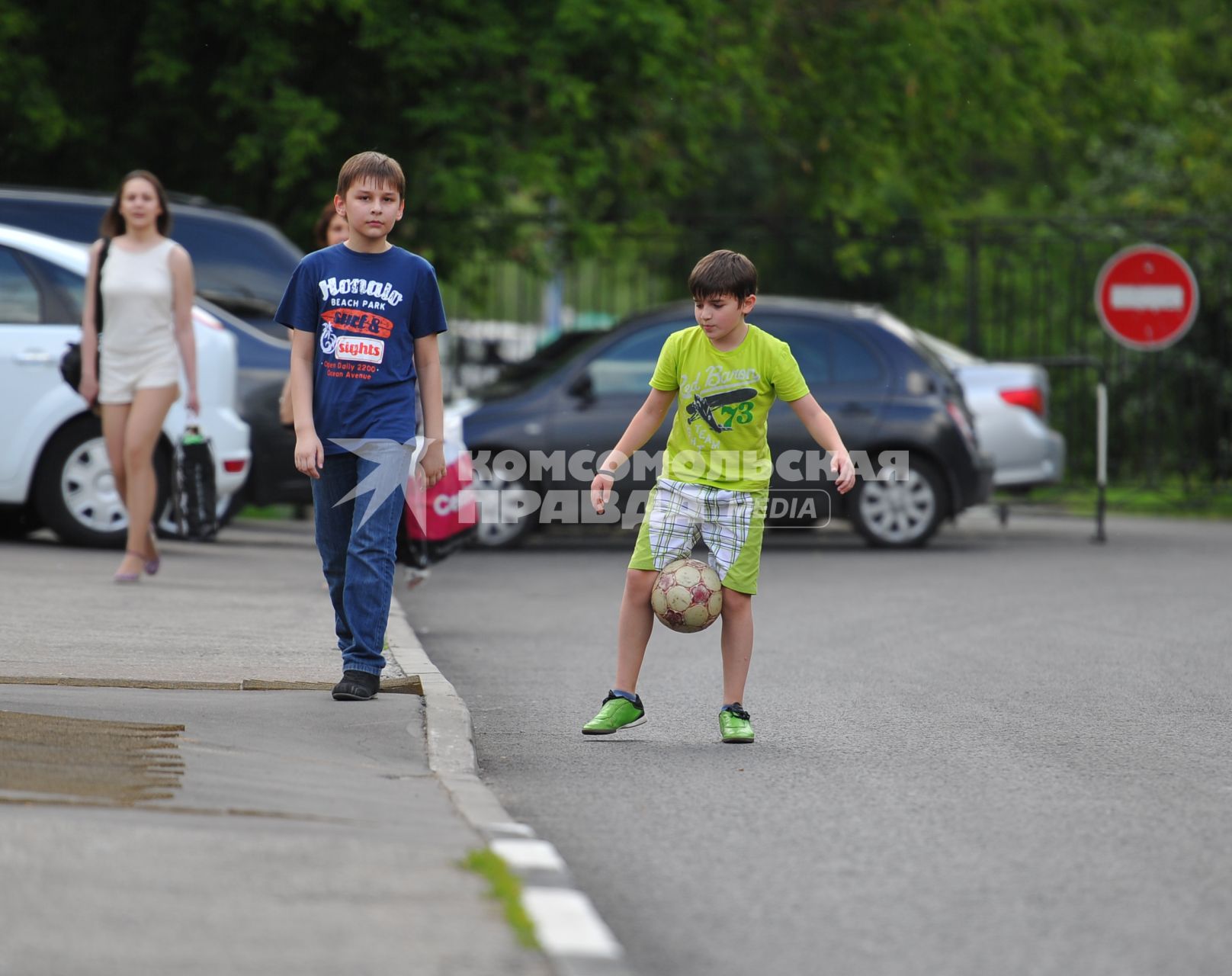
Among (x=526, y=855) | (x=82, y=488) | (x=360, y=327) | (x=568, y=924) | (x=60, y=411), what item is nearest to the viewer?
(x=568, y=924)

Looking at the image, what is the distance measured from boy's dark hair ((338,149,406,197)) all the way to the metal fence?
1073 centimetres

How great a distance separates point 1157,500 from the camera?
21.6 metres

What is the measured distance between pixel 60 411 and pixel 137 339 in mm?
1632

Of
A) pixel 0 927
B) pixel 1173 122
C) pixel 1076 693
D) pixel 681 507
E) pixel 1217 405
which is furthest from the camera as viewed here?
pixel 1173 122

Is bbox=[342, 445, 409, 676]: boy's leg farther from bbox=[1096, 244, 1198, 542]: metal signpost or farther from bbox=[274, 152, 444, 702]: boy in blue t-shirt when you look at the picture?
bbox=[1096, 244, 1198, 542]: metal signpost

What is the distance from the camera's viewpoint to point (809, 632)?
9.70 metres

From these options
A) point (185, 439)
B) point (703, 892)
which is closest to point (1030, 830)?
point (703, 892)

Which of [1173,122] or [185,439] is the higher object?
[1173,122]

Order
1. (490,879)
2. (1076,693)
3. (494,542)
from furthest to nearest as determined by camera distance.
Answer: (494,542)
(1076,693)
(490,879)

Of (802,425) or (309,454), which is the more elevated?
(309,454)

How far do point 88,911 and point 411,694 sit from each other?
302 cm

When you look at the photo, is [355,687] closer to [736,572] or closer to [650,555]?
[650,555]

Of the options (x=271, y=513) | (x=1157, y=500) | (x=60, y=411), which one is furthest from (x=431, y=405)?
(x=1157, y=500)

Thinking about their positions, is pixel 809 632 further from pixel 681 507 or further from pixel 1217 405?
pixel 1217 405
